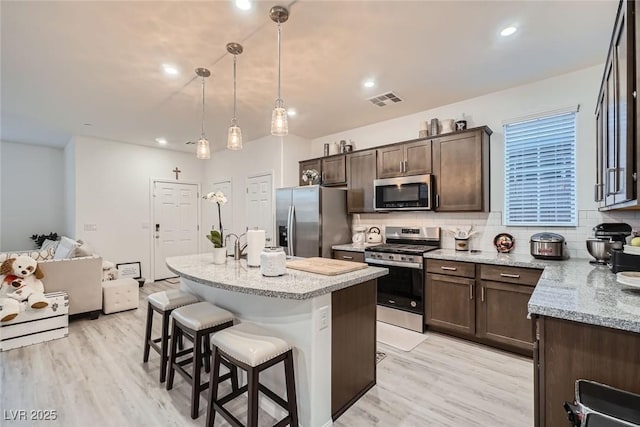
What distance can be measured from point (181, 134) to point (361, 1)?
409cm

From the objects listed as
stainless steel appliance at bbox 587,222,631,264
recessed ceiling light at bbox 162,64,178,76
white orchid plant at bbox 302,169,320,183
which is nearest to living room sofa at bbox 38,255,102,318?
recessed ceiling light at bbox 162,64,178,76

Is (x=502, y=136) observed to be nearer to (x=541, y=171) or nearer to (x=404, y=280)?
(x=541, y=171)

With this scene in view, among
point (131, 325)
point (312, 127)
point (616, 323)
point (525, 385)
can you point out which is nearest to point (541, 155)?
point (525, 385)

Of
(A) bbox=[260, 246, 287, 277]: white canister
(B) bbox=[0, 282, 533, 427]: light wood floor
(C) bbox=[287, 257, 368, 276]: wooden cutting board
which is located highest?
(A) bbox=[260, 246, 287, 277]: white canister

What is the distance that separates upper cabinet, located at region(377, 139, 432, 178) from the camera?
3.62 meters

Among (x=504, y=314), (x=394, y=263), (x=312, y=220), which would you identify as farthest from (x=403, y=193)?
(x=504, y=314)

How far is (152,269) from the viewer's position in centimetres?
584

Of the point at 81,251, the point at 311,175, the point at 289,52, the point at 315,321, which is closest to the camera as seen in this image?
the point at 315,321

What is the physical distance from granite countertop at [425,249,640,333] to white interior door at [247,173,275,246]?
12.6ft

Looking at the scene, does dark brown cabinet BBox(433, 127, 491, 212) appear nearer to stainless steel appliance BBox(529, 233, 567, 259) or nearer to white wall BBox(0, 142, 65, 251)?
stainless steel appliance BBox(529, 233, 567, 259)

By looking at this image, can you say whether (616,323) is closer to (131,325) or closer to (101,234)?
(131,325)

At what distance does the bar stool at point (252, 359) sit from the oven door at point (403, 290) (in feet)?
6.71

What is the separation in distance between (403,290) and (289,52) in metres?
2.81

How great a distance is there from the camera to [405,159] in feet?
12.5
